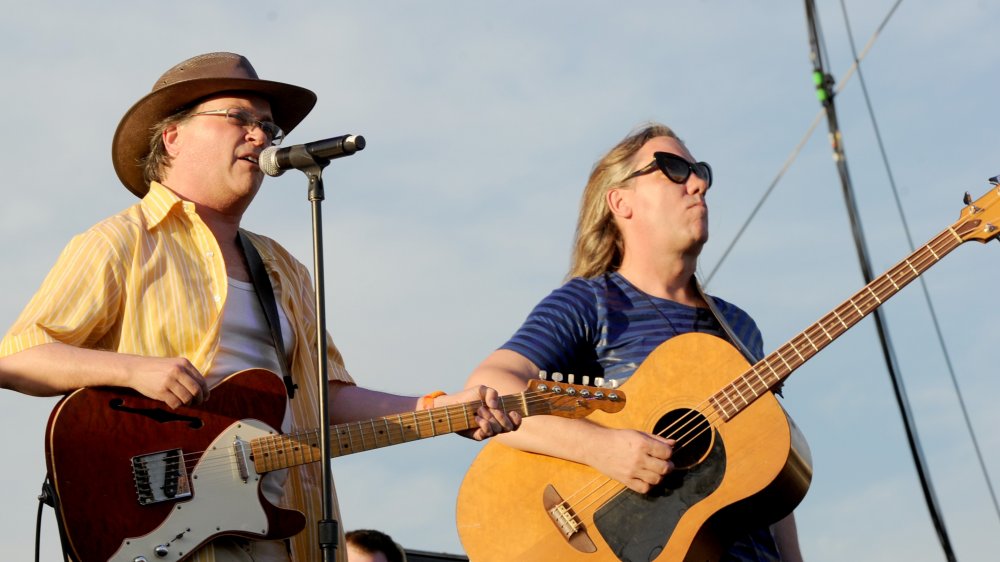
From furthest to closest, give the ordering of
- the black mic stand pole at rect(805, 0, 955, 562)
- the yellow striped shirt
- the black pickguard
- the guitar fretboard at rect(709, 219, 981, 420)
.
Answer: the black mic stand pole at rect(805, 0, 955, 562), the guitar fretboard at rect(709, 219, 981, 420), the black pickguard, the yellow striped shirt

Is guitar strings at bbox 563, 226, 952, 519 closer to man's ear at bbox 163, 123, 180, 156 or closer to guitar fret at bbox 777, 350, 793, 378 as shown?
guitar fret at bbox 777, 350, 793, 378

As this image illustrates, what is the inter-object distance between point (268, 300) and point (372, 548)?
2997mm

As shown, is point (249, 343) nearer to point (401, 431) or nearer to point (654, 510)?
point (401, 431)

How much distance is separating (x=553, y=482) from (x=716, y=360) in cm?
69

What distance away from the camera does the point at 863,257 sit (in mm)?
6438

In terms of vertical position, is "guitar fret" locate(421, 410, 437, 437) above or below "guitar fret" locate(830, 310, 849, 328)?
below

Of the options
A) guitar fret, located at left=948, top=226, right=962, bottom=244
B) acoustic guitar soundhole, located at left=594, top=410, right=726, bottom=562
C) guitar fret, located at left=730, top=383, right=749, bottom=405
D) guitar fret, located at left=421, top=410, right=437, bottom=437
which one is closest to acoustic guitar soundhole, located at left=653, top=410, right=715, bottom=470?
acoustic guitar soundhole, located at left=594, top=410, right=726, bottom=562

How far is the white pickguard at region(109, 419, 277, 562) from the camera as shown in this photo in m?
3.41

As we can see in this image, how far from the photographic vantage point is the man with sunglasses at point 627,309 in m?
4.26

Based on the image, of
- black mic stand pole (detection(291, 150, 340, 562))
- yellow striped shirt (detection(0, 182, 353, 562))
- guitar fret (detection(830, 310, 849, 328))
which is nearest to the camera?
black mic stand pole (detection(291, 150, 340, 562))

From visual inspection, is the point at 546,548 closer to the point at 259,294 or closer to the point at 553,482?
the point at 553,482

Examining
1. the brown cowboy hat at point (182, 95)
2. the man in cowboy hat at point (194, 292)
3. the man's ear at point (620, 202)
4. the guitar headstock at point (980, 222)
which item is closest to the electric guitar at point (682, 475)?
the guitar headstock at point (980, 222)

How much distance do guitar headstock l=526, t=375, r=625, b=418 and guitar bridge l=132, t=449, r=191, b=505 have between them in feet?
3.78

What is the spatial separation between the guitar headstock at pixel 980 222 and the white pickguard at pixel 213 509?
99.8 inches
